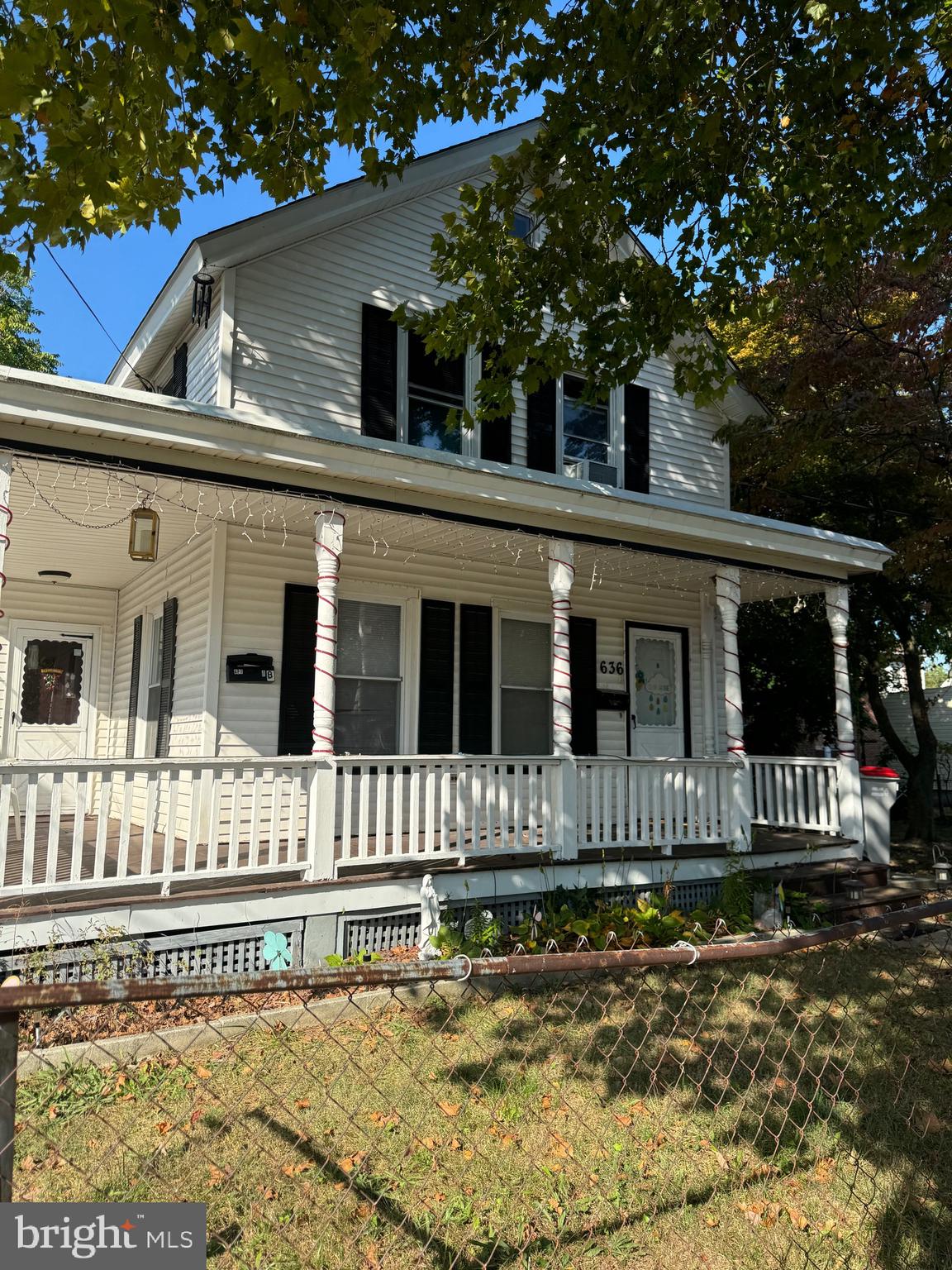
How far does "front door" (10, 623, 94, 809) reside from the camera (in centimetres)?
1071

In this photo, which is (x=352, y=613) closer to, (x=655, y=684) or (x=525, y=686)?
(x=525, y=686)

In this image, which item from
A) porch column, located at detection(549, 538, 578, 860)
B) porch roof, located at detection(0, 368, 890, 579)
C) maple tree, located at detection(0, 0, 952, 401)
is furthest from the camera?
porch column, located at detection(549, 538, 578, 860)

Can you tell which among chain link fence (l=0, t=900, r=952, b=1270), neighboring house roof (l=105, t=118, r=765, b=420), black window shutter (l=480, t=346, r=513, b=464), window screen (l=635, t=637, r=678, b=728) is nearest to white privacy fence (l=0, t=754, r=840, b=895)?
chain link fence (l=0, t=900, r=952, b=1270)

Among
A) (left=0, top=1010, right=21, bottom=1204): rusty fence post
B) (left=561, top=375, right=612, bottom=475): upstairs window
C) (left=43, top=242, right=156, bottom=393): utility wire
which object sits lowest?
(left=0, top=1010, right=21, bottom=1204): rusty fence post

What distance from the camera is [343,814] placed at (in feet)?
21.4

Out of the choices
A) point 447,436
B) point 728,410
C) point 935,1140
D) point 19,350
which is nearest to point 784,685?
point 728,410

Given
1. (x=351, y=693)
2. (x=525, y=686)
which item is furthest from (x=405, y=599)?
(x=525, y=686)

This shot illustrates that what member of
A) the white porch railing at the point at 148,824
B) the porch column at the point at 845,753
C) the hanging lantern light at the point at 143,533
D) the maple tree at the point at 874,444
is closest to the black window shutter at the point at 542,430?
the maple tree at the point at 874,444

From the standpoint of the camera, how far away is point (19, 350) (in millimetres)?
25266

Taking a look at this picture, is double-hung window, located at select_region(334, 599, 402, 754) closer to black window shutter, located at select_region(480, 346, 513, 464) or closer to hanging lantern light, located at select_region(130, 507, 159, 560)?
black window shutter, located at select_region(480, 346, 513, 464)

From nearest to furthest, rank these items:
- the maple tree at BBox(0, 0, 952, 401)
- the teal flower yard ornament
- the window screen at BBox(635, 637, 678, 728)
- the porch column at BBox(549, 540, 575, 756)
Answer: the maple tree at BBox(0, 0, 952, 401) → the teal flower yard ornament → the porch column at BBox(549, 540, 575, 756) → the window screen at BBox(635, 637, 678, 728)

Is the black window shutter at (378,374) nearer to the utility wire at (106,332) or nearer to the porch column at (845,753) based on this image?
the utility wire at (106,332)

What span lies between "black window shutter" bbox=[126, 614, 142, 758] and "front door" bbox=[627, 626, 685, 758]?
20.9 feet

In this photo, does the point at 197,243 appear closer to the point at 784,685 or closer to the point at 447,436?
the point at 447,436
